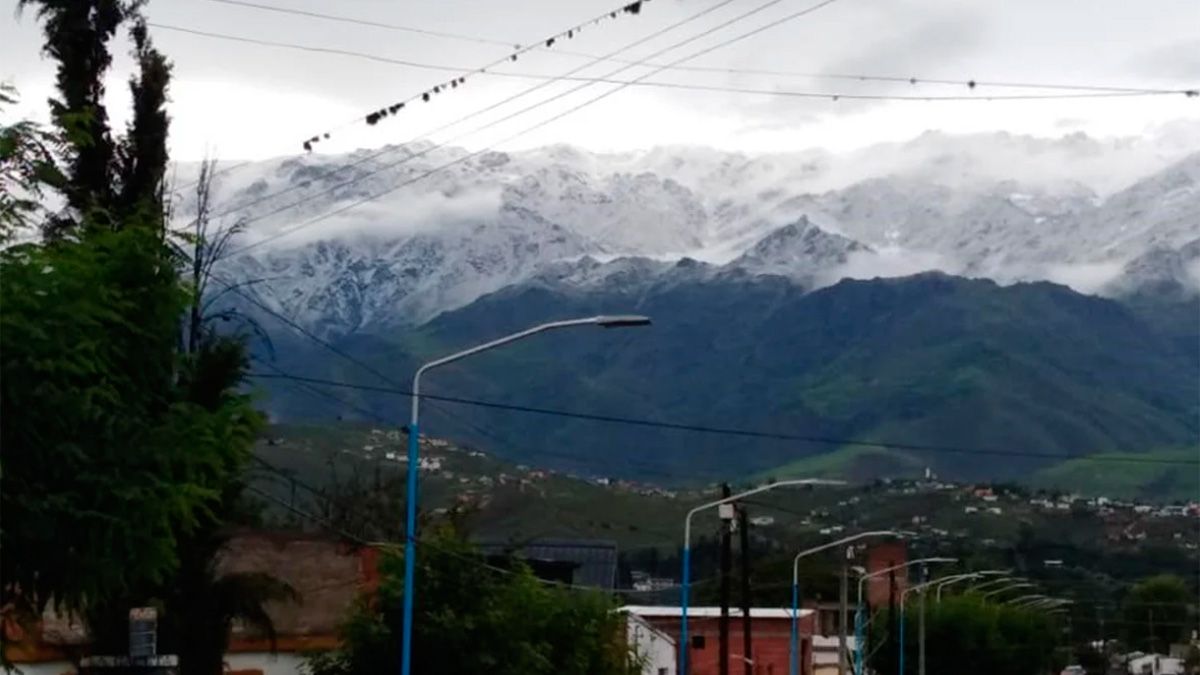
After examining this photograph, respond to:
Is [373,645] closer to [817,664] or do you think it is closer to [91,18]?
[91,18]

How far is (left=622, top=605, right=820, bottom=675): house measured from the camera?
99062 mm

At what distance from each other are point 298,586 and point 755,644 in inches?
1995

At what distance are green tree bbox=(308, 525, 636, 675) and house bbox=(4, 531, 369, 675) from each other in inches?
64.8

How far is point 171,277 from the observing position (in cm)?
2672

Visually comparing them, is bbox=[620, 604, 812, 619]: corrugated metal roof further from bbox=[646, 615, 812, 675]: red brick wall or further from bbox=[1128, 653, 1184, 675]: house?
bbox=[1128, 653, 1184, 675]: house

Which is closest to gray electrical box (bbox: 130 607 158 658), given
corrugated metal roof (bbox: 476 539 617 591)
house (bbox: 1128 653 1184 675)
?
corrugated metal roof (bbox: 476 539 617 591)

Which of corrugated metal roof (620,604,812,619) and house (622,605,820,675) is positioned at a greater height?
corrugated metal roof (620,604,812,619)

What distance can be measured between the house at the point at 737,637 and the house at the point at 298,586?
1332 inches

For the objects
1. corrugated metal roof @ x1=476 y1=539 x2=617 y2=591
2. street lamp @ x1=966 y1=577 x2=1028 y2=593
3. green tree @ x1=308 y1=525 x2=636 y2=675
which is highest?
street lamp @ x1=966 y1=577 x2=1028 y2=593

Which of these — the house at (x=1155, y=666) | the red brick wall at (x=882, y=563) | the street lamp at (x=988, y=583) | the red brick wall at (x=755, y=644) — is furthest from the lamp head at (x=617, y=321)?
the house at (x=1155, y=666)

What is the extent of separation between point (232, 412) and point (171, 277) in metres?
2.18

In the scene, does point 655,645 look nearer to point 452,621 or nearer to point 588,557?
point 588,557

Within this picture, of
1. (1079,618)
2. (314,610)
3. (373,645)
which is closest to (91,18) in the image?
(373,645)

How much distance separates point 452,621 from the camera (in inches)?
1983
